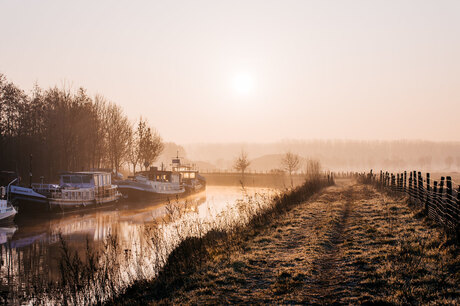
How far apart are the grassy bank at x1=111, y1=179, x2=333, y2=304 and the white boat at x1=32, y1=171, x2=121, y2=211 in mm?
25848

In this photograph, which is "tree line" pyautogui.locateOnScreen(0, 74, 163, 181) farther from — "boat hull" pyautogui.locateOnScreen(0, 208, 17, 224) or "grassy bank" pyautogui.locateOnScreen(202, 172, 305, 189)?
"grassy bank" pyautogui.locateOnScreen(202, 172, 305, 189)

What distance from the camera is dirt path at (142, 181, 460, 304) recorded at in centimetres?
810

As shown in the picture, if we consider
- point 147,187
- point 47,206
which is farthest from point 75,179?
point 147,187

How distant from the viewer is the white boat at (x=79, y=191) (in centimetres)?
3976

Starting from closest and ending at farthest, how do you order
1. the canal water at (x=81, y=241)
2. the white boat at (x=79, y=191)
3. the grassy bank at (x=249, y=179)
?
1. the canal water at (x=81, y=241)
2. the white boat at (x=79, y=191)
3. the grassy bank at (x=249, y=179)

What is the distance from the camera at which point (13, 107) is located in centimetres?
5584

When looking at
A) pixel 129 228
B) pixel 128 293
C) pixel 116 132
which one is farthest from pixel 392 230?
pixel 116 132

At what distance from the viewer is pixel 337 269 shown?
10.1 metres

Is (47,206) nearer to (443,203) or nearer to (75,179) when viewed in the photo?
(75,179)

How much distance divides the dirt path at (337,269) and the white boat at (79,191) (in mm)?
30956

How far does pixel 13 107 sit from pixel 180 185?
27.5m

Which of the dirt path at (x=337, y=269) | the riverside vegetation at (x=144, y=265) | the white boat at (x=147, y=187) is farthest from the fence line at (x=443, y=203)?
the white boat at (x=147, y=187)

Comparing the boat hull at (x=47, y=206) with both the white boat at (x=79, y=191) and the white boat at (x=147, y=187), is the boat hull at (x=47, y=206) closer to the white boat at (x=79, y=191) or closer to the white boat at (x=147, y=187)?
the white boat at (x=79, y=191)

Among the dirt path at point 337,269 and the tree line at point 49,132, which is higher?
the tree line at point 49,132
